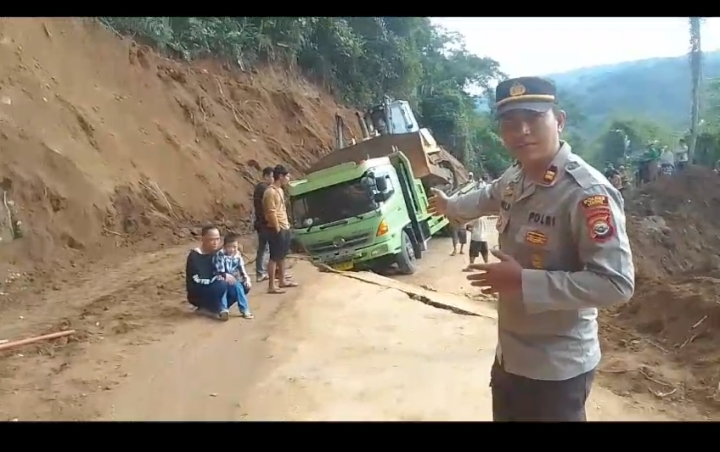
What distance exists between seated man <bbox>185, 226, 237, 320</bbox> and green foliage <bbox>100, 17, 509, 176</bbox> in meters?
2.69

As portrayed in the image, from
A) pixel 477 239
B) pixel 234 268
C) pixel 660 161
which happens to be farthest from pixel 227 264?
pixel 660 161

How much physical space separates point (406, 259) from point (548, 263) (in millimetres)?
4168

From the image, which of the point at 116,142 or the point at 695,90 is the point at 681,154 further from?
the point at 116,142

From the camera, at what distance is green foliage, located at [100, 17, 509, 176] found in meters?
6.38

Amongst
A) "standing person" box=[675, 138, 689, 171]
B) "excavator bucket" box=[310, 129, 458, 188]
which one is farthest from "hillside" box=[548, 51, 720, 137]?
"excavator bucket" box=[310, 129, 458, 188]

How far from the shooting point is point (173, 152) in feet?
20.5

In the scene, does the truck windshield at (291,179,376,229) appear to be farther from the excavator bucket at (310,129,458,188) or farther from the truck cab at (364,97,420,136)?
the truck cab at (364,97,420,136)

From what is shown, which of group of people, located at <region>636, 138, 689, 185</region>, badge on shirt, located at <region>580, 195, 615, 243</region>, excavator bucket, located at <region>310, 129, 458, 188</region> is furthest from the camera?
excavator bucket, located at <region>310, 129, 458, 188</region>
